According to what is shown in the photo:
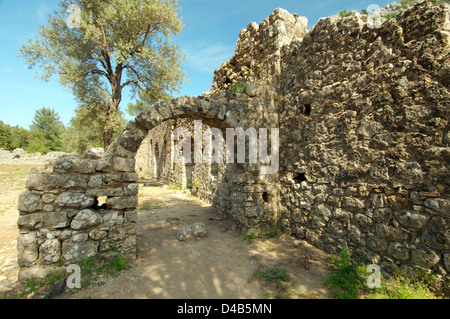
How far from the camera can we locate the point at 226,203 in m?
7.83

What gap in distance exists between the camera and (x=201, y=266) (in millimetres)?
4137

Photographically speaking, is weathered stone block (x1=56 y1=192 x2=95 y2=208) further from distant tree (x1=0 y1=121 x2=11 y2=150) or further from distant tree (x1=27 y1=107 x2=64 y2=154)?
distant tree (x1=27 y1=107 x2=64 y2=154)

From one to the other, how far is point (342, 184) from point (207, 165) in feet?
20.9

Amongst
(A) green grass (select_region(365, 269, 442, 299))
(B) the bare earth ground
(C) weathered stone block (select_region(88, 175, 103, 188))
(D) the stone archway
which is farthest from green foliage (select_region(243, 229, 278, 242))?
(C) weathered stone block (select_region(88, 175, 103, 188))

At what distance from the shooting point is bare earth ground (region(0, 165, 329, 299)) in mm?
3301

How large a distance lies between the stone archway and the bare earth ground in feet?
2.00

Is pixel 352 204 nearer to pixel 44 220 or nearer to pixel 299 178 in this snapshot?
pixel 299 178

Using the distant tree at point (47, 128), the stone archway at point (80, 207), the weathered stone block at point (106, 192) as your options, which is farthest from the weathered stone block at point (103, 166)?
the distant tree at point (47, 128)

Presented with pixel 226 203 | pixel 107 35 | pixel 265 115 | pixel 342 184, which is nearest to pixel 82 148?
pixel 107 35

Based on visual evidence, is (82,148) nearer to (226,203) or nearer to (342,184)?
(226,203)

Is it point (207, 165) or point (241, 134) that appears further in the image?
point (207, 165)

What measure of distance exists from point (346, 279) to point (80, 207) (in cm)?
474

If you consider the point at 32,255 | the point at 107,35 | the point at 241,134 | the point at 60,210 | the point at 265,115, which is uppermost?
the point at 107,35

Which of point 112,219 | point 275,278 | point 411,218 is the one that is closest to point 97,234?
point 112,219
